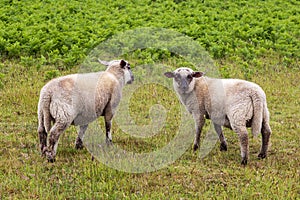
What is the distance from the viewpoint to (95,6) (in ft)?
75.6

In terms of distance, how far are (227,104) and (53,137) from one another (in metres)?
2.71

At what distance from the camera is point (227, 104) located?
814 cm

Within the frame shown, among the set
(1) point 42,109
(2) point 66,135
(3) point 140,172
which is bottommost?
(2) point 66,135

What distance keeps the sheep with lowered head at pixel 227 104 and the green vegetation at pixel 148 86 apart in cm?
46

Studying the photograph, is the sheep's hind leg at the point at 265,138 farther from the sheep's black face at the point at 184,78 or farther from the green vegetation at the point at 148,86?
the sheep's black face at the point at 184,78

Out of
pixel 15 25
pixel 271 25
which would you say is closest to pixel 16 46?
pixel 15 25

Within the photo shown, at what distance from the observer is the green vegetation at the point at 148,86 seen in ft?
22.9

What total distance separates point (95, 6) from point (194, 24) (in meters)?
5.83

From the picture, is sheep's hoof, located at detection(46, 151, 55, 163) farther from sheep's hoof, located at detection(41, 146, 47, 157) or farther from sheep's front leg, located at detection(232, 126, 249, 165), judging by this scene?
sheep's front leg, located at detection(232, 126, 249, 165)

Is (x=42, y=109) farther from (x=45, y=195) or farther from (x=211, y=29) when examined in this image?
(x=211, y=29)

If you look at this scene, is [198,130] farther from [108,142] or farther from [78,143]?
[78,143]

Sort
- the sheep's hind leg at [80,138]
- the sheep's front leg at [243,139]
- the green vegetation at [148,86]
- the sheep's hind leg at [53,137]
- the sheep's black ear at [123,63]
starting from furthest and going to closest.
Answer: the sheep's black ear at [123,63]
the sheep's hind leg at [80,138]
the sheep's front leg at [243,139]
the sheep's hind leg at [53,137]
the green vegetation at [148,86]

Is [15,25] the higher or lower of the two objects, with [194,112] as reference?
lower

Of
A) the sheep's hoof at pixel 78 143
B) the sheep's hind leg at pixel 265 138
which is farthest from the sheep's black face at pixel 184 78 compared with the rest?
the sheep's hoof at pixel 78 143
